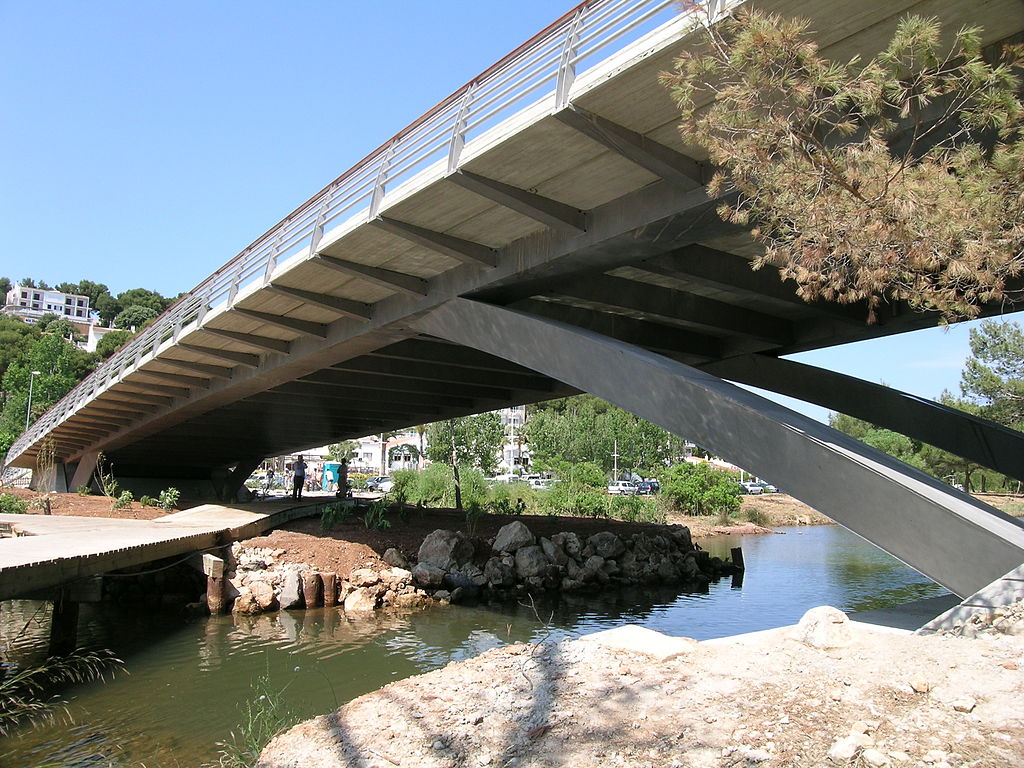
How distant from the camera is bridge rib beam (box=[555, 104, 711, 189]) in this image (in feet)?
23.2

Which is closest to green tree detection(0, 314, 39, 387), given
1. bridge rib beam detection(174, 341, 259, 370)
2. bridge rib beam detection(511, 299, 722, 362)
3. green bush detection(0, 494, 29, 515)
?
green bush detection(0, 494, 29, 515)

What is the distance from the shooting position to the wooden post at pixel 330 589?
14.8m

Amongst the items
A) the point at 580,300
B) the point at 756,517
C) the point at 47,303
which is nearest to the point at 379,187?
the point at 580,300

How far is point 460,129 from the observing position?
342 inches

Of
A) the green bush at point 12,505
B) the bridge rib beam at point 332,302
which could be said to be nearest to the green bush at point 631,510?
the bridge rib beam at point 332,302

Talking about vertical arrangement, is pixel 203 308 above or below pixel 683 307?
above

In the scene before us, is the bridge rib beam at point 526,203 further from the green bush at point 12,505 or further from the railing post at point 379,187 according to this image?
the green bush at point 12,505

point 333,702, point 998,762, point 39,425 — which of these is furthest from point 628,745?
point 39,425

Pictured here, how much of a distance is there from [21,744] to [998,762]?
7.95 metres

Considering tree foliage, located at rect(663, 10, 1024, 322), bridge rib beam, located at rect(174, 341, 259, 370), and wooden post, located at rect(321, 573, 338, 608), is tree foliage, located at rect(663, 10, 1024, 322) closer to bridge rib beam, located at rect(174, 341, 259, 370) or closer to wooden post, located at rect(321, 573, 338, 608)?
wooden post, located at rect(321, 573, 338, 608)

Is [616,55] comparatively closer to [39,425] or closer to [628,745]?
[628,745]

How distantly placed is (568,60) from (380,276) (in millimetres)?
5192

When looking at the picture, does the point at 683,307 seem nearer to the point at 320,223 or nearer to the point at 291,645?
the point at 320,223

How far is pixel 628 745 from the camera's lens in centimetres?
381
